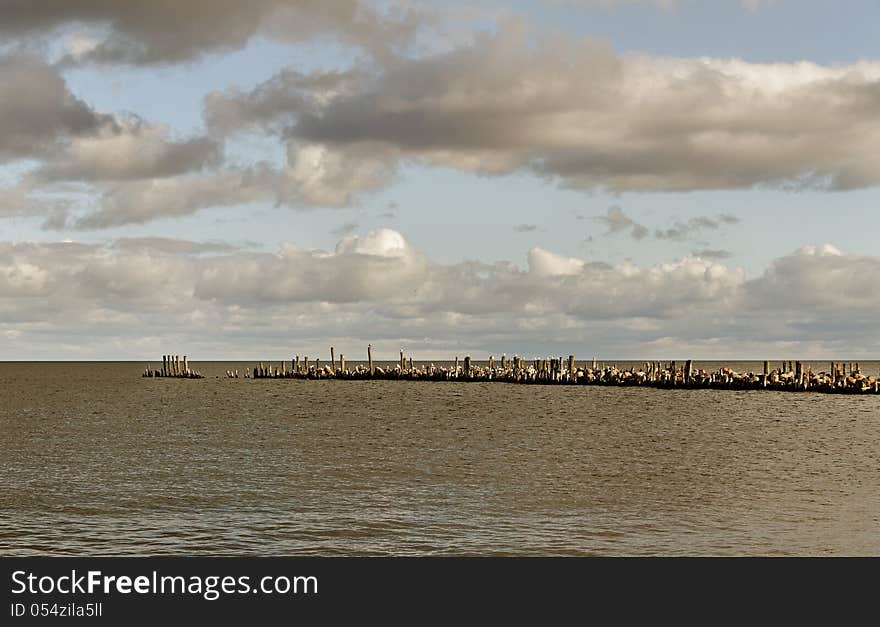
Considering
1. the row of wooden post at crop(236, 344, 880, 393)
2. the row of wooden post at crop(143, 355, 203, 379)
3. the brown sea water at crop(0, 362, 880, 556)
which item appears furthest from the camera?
the row of wooden post at crop(143, 355, 203, 379)

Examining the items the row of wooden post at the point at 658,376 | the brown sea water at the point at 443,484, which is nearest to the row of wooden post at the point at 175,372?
the row of wooden post at the point at 658,376

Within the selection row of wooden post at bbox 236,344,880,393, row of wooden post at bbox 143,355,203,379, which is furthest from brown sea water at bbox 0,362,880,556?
row of wooden post at bbox 143,355,203,379

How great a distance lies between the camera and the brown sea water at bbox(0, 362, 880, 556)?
22.3m

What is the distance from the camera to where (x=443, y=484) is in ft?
104

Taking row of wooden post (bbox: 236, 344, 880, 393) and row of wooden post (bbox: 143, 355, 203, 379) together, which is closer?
row of wooden post (bbox: 236, 344, 880, 393)

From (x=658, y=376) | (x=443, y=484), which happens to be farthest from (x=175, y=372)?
(x=443, y=484)

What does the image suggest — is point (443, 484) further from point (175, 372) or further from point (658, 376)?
point (175, 372)

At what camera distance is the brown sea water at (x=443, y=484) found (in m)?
22.3

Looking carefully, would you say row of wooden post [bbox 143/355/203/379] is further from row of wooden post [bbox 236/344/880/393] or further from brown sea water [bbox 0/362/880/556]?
brown sea water [bbox 0/362/880/556]

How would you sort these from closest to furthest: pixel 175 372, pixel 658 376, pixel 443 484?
pixel 443 484 → pixel 658 376 → pixel 175 372
